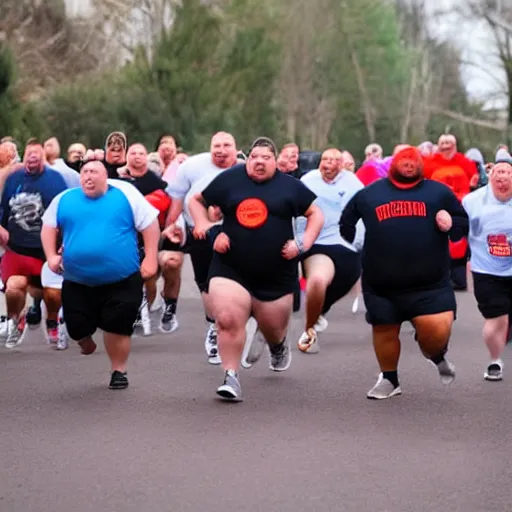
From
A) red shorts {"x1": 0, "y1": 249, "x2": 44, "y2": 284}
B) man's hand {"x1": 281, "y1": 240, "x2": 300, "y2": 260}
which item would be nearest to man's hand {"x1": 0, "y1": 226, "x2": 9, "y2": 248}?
red shorts {"x1": 0, "y1": 249, "x2": 44, "y2": 284}

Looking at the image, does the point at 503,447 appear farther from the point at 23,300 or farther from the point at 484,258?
the point at 23,300

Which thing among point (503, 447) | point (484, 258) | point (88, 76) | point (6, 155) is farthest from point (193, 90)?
point (503, 447)

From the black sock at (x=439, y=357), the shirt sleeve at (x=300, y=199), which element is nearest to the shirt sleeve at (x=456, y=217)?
the black sock at (x=439, y=357)

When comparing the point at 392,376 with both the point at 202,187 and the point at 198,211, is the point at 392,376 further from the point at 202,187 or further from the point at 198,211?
the point at 202,187

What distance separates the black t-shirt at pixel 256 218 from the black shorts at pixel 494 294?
5.94 ft

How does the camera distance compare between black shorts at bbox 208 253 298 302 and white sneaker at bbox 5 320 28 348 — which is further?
white sneaker at bbox 5 320 28 348

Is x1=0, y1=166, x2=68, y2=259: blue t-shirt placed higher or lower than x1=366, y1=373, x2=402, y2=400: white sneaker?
higher

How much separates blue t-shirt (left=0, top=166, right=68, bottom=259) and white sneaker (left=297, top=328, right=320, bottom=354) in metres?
2.36

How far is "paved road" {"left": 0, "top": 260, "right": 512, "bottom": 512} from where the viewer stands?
7.32 metres

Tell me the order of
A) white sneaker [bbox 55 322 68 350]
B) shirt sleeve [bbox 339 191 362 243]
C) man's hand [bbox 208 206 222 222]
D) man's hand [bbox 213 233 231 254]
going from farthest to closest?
1. white sneaker [bbox 55 322 68 350]
2. man's hand [bbox 208 206 222 222]
3. shirt sleeve [bbox 339 191 362 243]
4. man's hand [bbox 213 233 231 254]

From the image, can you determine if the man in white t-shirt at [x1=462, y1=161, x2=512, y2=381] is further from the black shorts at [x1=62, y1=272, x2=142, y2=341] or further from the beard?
the black shorts at [x1=62, y1=272, x2=142, y2=341]

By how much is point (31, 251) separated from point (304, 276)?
2375 mm

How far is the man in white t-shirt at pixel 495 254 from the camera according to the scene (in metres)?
11.7

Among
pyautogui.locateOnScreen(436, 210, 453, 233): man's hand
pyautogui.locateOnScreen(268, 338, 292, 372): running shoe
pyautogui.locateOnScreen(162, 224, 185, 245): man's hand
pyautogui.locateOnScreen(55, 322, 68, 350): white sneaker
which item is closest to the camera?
pyautogui.locateOnScreen(436, 210, 453, 233): man's hand
